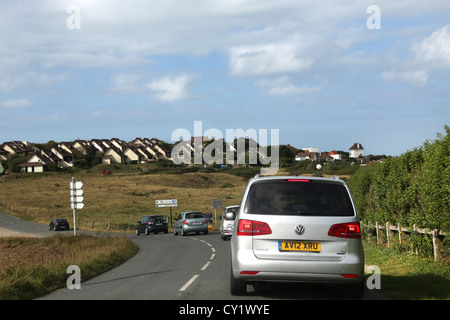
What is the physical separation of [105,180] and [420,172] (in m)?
91.5

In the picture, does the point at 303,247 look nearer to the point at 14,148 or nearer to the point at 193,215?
the point at 193,215

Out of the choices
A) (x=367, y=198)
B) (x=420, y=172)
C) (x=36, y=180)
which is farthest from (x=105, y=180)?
(x=420, y=172)

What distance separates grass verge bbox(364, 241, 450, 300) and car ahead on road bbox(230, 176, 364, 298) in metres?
1.30

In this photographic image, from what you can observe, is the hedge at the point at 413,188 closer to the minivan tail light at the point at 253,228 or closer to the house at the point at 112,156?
the minivan tail light at the point at 253,228

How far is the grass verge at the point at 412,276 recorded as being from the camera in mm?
9420

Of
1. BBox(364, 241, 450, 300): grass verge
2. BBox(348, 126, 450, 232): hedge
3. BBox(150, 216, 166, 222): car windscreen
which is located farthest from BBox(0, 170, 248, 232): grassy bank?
BBox(364, 241, 450, 300): grass verge

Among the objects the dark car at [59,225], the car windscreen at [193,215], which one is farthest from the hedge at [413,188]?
the dark car at [59,225]

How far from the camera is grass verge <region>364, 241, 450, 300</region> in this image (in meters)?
9.42

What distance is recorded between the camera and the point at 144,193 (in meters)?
85.8

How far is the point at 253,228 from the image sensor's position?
8742 mm
